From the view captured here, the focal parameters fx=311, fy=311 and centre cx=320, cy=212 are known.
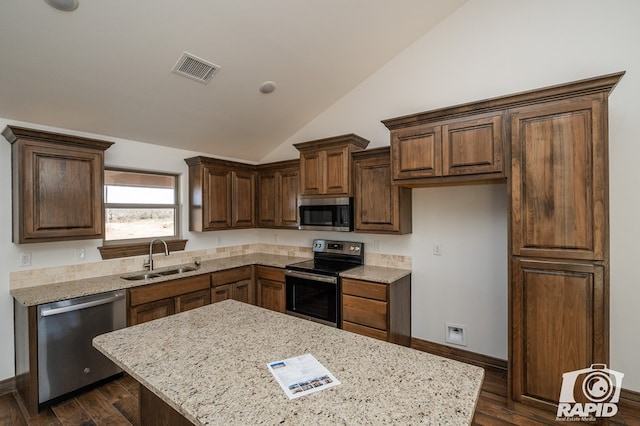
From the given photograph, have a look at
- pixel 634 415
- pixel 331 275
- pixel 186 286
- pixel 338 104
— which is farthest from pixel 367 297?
pixel 338 104

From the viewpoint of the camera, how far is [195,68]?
9.07 feet

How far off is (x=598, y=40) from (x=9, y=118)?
195 inches

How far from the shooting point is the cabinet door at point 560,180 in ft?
6.77

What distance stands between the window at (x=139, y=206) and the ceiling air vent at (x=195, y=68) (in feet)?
4.76

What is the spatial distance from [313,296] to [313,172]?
144 cm

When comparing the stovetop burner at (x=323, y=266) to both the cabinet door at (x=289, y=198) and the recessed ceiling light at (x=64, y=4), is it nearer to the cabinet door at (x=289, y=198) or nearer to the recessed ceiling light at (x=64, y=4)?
the cabinet door at (x=289, y=198)

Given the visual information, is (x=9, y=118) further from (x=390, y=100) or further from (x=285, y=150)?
(x=390, y=100)

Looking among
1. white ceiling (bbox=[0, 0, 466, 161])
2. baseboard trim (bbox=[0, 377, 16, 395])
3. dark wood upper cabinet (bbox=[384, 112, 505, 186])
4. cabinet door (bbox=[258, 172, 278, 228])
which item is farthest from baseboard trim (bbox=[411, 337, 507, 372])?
baseboard trim (bbox=[0, 377, 16, 395])

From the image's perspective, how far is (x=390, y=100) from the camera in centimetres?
359

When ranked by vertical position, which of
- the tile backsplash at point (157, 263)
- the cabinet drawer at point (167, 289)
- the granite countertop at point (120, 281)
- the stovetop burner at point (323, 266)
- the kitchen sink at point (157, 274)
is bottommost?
the cabinet drawer at point (167, 289)

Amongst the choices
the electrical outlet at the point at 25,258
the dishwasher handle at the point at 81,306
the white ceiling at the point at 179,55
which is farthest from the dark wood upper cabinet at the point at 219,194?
the electrical outlet at the point at 25,258

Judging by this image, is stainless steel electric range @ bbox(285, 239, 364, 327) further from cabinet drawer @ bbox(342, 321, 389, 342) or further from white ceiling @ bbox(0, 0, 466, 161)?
white ceiling @ bbox(0, 0, 466, 161)

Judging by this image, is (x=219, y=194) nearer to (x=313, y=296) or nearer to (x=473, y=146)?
(x=313, y=296)

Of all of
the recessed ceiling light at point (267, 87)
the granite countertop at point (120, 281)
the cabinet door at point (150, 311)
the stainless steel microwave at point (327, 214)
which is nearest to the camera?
the granite countertop at point (120, 281)
